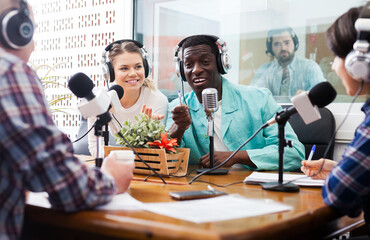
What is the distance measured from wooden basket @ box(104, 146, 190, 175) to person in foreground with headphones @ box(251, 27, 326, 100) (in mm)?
1413

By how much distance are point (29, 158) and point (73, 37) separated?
10.4 ft

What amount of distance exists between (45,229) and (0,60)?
404 millimetres

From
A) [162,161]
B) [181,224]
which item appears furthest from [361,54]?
[162,161]

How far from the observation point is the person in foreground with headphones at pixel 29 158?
818 mm

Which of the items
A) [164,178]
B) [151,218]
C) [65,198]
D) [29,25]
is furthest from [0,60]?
[164,178]

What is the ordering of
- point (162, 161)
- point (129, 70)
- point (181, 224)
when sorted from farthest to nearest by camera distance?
1. point (129, 70)
2. point (162, 161)
3. point (181, 224)

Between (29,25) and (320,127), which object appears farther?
(320,127)

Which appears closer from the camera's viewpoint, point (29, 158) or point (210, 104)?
point (29, 158)

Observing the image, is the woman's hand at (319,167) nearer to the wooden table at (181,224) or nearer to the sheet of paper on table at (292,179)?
the sheet of paper on table at (292,179)

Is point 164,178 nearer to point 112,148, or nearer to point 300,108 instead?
point 112,148

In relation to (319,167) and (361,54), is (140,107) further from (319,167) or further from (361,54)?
(361,54)

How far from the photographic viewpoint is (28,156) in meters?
0.82

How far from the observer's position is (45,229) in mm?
990

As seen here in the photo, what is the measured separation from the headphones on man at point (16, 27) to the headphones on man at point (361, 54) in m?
0.81
